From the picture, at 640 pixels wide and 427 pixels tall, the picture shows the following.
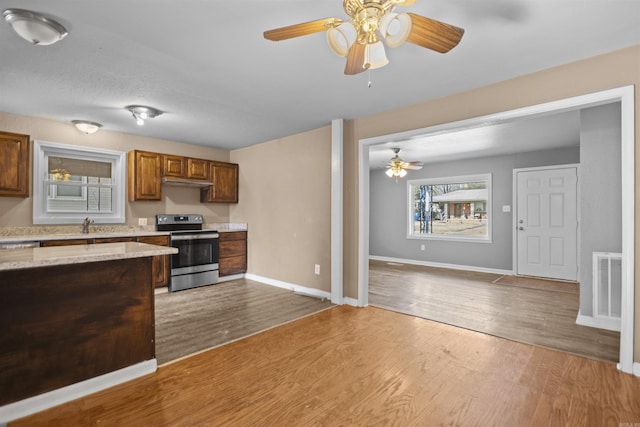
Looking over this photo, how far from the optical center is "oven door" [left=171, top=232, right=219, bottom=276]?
4688mm

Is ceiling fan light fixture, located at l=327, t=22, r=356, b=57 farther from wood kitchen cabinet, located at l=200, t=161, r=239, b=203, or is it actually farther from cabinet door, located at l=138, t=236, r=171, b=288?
wood kitchen cabinet, located at l=200, t=161, r=239, b=203

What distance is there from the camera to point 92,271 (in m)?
2.04

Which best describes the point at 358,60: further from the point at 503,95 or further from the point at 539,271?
the point at 539,271

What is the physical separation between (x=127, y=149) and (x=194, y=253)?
1.89 m

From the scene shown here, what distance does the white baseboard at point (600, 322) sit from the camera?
3.09 meters

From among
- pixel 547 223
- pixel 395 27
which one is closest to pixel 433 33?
pixel 395 27

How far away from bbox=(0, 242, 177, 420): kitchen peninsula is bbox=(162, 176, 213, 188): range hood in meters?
2.74

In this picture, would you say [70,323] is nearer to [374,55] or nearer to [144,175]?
[374,55]

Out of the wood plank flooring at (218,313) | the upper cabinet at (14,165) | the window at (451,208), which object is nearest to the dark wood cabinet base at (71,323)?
the wood plank flooring at (218,313)

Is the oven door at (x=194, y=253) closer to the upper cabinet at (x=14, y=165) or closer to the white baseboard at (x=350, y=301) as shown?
the upper cabinet at (x=14, y=165)

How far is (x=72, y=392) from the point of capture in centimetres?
194

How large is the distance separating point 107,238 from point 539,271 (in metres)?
6.99

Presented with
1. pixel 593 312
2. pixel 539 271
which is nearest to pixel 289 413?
pixel 593 312

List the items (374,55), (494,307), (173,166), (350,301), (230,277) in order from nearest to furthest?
(374,55), (494,307), (350,301), (173,166), (230,277)
